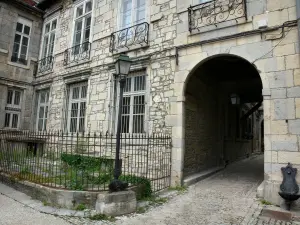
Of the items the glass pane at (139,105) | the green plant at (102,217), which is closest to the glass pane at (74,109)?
the glass pane at (139,105)

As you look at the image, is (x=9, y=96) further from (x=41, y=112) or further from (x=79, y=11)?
(x=79, y=11)

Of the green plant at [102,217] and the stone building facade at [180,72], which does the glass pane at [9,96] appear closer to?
the stone building facade at [180,72]

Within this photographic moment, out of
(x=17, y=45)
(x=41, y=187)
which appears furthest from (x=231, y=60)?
(x=17, y=45)

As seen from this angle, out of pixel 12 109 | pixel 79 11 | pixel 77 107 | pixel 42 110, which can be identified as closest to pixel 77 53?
pixel 79 11

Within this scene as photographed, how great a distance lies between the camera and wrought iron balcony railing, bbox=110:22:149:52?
24.0 feet

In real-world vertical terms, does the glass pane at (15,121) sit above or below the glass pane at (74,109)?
below

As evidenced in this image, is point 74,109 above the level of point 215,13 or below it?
below

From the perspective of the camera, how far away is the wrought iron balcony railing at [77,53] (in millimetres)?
9116

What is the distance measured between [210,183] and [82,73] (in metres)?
5.67

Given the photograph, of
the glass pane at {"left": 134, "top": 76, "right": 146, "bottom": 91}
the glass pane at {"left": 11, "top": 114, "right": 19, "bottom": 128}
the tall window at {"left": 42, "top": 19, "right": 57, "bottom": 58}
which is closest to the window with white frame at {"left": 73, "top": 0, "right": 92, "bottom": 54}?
the tall window at {"left": 42, "top": 19, "right": 57, "bottom": 58}

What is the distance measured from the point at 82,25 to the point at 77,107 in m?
3.19

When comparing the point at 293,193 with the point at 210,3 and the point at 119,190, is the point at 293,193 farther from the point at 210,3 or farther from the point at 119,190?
the point at 210,3

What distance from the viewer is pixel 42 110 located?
11.0m

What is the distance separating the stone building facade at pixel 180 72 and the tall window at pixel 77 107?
0.04 metres
